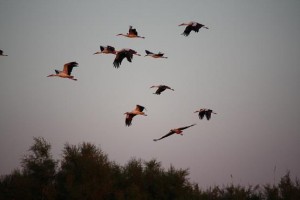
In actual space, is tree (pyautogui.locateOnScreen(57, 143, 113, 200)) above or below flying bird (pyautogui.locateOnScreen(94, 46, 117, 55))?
below

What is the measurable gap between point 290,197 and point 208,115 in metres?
14.5

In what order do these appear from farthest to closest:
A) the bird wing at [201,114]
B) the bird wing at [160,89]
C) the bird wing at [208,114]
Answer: the bird wing at [160,89] → the bird wing at [201,114] → the bird wing at [208,114]

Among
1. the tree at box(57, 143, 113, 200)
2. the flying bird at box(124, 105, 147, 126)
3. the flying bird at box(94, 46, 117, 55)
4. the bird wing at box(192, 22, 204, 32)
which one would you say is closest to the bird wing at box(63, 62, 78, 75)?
the flying bird at box(94, 46, 117, 55)

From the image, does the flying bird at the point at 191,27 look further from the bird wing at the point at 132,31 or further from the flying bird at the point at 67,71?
the flying bird at the point at 67,71

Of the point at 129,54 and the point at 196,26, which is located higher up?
the point at 196,26

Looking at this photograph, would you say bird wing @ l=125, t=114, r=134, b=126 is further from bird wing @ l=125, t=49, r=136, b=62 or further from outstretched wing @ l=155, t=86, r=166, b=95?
bird wing @ l=125, t=49, r=136, b=62

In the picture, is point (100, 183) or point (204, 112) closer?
point (204, 112)

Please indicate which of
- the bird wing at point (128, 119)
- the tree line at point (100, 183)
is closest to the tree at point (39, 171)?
the tree line at point (100, 183)

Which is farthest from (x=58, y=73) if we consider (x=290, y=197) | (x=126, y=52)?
(x=290, y=197)

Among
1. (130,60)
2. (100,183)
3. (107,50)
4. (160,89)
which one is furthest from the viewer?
(100,183)

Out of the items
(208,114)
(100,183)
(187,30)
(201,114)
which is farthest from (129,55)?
(100,183)

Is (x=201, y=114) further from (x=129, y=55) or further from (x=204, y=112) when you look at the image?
(x=129, y=55)

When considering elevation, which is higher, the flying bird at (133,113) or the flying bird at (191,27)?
the flying bird at (191,27)

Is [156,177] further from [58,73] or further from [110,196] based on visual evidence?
[58,73]
